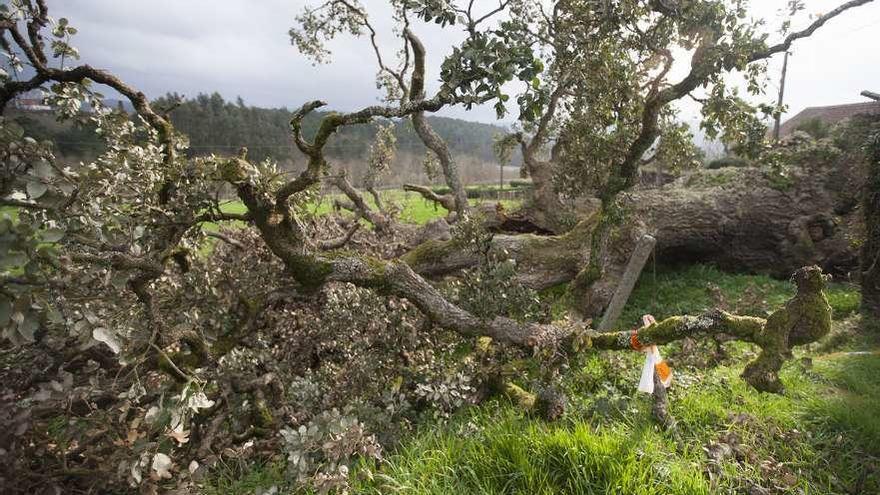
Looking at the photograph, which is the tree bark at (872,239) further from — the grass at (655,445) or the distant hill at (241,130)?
the distant hill at (241,130)

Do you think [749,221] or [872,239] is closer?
[872,239]

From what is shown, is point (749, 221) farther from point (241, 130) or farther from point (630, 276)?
point (241, 130)

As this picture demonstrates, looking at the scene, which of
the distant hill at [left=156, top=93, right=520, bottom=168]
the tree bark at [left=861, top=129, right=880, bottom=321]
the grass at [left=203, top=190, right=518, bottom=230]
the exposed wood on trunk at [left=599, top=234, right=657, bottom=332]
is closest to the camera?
the exposed wood on trunk at [left=599, top=234, right=657, bottom=332]

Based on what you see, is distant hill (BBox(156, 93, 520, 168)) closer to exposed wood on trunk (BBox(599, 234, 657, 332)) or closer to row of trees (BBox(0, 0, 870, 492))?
row of trees (BBox(0, 0, 870, 492))

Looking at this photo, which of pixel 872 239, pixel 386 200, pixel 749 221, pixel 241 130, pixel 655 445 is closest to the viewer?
pixel 655 445

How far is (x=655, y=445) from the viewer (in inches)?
137

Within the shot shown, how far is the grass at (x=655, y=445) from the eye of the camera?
3.19 m

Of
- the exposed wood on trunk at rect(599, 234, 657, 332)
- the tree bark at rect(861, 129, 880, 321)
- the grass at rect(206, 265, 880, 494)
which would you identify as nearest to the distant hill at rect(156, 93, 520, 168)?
the tree bark at rect(861, 129, 880, 321)

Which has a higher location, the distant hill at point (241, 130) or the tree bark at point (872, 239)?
the distant hill at point (241, 130)

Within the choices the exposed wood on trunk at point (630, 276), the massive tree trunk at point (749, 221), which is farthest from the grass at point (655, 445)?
the massive tree trunk at point (749, 221)

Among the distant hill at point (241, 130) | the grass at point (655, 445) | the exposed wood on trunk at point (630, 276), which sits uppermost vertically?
the distant hill at point (241, 130)

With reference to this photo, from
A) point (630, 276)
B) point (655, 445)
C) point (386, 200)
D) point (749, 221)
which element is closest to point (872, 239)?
point (749, 221)

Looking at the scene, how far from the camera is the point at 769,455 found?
3600 mm

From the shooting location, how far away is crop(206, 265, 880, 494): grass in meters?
3.19
